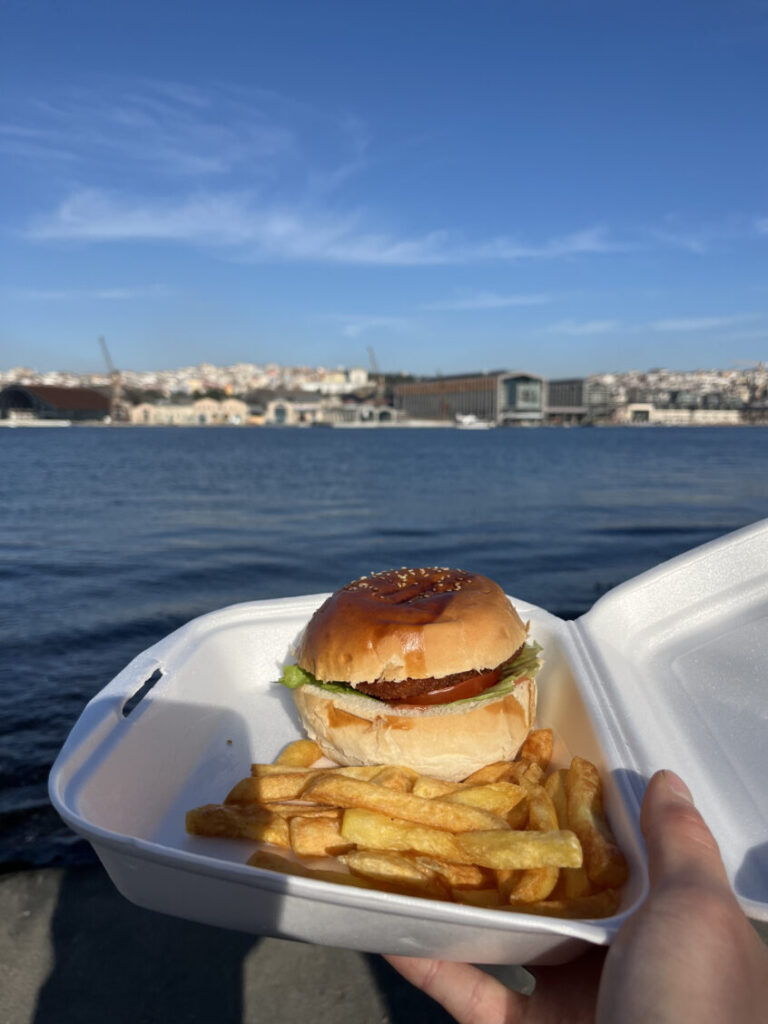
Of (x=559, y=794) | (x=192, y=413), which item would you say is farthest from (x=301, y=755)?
(x=192, y=413)

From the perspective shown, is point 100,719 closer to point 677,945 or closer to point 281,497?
point 677,945

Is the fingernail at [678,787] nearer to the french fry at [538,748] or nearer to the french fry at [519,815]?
the french fry at [519,815]

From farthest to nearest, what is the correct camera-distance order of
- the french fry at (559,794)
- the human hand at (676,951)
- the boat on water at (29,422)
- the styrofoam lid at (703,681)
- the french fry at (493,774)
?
the boat on water at (29,422), the french fry at (493,774), the french fry at (559,794), the styrofoam lid at (703,681), the human hand at (676,951)

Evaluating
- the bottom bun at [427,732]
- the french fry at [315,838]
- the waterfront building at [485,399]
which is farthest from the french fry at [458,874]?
the waterfront building at [485,399]

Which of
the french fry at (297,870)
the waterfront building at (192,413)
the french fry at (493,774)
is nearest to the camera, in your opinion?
the french fry at (297,870)

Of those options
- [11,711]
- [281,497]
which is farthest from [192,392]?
[11,711]

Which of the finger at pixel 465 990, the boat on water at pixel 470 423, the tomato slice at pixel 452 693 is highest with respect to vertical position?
the tomato slice at pixel 452 693

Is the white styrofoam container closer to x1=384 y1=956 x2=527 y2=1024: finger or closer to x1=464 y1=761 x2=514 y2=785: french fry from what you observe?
x1=464 y1=761 x2=514 y2=785: french fry
